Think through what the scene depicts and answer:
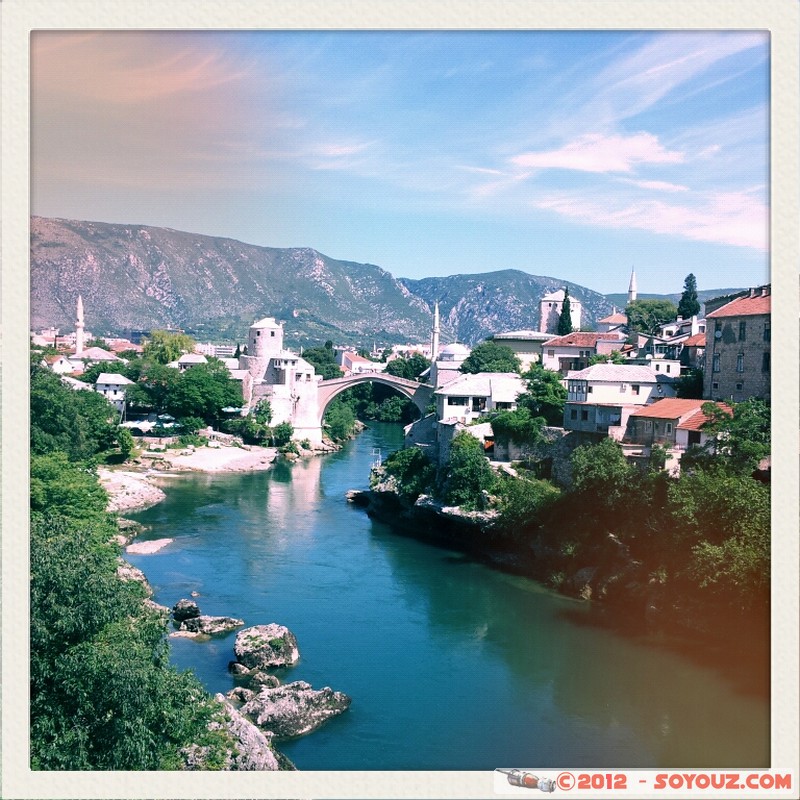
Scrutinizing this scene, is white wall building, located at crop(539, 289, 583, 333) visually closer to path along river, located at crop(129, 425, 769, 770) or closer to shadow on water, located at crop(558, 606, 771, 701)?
Answer: path along river, located at crop(129, 425, 769, 770)

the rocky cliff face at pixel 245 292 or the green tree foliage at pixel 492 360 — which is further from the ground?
the rocky cliff face at pixel 245 292

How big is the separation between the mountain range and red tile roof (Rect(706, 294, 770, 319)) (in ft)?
77.2

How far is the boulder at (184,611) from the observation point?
11009 millimetres

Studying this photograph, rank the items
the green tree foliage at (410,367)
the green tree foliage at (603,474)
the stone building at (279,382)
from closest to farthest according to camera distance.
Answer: the green tree foliage at (603,474), the stone building at (279,382), the green tree foliage at (410,367)

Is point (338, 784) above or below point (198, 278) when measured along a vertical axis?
below

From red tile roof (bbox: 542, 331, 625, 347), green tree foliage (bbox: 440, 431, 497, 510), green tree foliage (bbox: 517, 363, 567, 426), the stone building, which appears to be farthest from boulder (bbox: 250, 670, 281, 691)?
the stone building

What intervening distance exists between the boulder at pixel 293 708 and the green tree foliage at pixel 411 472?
7705 millimetres

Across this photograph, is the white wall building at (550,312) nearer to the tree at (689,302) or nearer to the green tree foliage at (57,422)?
the tree at (689,302)

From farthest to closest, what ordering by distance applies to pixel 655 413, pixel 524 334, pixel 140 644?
pixel 524 334 < pixel 655 413 < pixel 140 644

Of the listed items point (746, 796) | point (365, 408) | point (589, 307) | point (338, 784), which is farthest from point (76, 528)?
point (589, 307)

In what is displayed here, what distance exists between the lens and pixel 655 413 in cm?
1324

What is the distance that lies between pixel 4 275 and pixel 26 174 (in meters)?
0.73

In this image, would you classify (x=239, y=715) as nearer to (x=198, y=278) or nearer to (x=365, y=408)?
(x=365, y=408)

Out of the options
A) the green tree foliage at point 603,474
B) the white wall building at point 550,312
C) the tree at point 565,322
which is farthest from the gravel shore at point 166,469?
the white wall building at point 550,312
